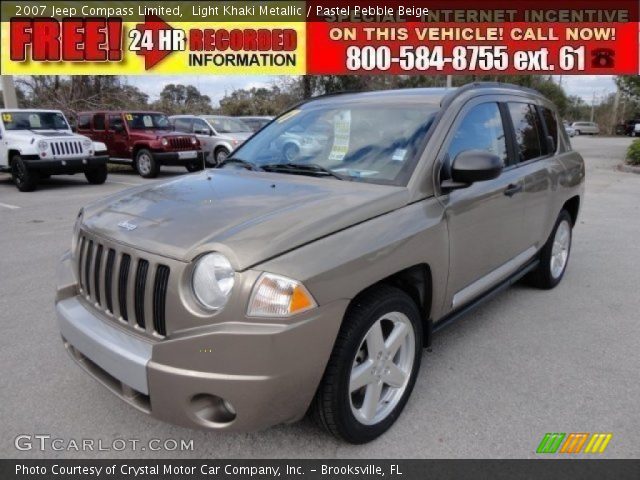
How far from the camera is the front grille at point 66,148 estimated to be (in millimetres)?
11867

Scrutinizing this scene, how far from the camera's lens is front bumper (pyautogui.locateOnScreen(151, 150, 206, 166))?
14.2 m

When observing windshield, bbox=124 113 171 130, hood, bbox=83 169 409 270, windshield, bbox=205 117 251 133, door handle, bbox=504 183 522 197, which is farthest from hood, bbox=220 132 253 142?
hood, bbox=83 169 409 270

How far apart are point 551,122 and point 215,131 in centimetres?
1256

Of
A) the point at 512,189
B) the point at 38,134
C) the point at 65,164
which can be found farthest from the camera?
the point at 38,134

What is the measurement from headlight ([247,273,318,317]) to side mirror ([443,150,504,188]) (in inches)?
51.5

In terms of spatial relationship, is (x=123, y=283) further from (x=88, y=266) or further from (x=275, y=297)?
(x=275, y=297)

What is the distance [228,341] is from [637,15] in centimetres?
1796

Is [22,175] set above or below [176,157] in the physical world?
below

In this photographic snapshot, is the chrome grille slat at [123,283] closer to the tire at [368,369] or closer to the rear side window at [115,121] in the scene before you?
the tire at [368,369]

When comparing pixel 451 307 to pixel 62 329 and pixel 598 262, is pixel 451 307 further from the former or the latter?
pixel 598 262

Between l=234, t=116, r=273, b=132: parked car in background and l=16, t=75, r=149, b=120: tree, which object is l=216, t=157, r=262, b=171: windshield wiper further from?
l=16, t=75, r=149, b=120: tree

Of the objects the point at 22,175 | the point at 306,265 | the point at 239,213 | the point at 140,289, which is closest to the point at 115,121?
the point at 22,175

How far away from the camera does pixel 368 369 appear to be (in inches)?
101

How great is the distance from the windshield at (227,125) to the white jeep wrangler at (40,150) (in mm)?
4269
